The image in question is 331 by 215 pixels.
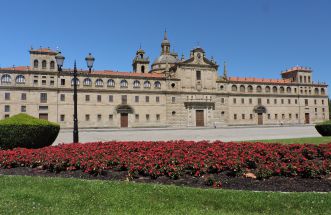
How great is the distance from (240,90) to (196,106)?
13.0 meters

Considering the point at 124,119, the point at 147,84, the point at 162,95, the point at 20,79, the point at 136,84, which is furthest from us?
the point at 162,95

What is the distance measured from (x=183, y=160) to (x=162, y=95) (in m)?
53.5

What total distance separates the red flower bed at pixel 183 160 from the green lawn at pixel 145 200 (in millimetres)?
1605

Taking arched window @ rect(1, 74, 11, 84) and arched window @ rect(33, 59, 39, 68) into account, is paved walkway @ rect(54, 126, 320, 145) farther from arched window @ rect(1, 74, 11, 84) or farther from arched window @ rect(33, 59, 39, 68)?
arched window @ rect(33, 59, 39, 68)

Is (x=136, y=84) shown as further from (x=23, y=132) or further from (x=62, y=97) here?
(x=23, y=132)

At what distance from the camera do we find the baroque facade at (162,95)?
54.3 metres

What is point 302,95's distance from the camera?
76812 millimetres

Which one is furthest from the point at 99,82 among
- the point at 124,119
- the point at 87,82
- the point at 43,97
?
the point at 43,97

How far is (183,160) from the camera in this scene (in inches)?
370

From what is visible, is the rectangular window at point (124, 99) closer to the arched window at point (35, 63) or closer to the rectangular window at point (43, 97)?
the rectangular window at point (43, 97)

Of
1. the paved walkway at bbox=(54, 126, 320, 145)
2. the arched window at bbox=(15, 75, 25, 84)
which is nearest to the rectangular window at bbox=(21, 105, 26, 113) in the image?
the arched window at bbox=(15, 75, 25, 84)

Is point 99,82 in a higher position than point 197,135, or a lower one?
higher

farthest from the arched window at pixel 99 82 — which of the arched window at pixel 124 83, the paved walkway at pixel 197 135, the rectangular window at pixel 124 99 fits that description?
the paved walkway at pixel 197 135

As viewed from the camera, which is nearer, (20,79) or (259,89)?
(20,79)
